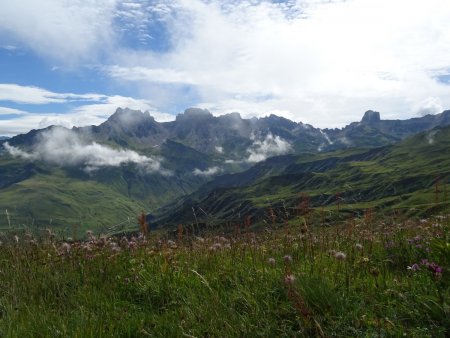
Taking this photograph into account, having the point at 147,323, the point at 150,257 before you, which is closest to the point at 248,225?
the point at 150,257

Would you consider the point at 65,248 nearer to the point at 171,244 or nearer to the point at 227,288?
the point at 171,244

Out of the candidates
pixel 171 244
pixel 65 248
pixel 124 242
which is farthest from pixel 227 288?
pixel 65 248

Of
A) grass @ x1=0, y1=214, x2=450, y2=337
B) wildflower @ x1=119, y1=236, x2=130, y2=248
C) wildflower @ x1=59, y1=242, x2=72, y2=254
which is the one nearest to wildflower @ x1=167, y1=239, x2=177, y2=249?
grass @ x1=0, y1=214, x2=450, y2=337

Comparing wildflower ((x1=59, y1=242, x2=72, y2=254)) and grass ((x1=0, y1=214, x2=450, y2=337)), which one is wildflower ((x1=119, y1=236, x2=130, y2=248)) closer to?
grass ((x1=0, y1=214, x2=450, y2=337))

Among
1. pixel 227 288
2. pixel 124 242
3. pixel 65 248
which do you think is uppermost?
pixel 65 248

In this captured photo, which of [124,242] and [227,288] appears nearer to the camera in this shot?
[227,288]

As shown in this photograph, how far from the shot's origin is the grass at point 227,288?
4621mm

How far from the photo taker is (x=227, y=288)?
6.36m

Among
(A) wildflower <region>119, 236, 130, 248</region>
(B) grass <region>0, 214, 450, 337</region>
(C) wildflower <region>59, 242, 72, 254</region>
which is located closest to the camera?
(B) grass <region>0, 214, 450, 337</region>

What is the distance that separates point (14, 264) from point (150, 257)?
256 cm

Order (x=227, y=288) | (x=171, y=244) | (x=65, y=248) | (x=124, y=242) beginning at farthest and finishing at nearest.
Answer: (x=124, y=242)
(x=171, y=244)
(x=65, y=248)
(x=227, y=288)

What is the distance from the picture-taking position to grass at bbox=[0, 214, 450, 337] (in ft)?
15.2

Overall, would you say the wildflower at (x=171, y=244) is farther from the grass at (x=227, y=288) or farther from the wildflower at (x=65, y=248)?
the wildflower at (x=65, y=248)

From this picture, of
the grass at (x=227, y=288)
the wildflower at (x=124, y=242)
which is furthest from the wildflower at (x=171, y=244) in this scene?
the wildflower at (x=124, y=242)
